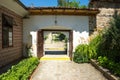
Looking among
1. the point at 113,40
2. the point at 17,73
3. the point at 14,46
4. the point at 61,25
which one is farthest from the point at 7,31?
the point at 113,40

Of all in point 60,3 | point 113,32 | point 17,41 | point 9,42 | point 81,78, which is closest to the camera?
point 81,78

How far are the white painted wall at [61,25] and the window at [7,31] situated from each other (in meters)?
3.11

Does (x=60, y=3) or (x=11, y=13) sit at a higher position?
(x=60, y=3)

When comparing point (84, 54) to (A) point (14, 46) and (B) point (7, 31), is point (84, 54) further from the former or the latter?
(B) point (7, 31)

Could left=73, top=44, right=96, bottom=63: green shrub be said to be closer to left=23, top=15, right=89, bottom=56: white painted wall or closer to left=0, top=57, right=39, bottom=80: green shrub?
left=23, top=15, right=89, bottom=56: white painted wall

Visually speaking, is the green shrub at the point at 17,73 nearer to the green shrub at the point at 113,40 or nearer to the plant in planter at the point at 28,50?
the green shrub at the point at 113,40

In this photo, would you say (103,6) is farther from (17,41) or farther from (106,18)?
(17,41)

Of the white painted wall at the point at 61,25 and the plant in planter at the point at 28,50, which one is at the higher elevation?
the white painted wall at the point at 61,25

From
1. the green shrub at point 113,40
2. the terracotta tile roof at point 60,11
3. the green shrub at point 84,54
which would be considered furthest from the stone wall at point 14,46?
the green shrub at point 113,40

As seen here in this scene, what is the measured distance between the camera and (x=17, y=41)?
1448 centimetres

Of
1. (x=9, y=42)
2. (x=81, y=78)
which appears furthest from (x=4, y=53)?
(x=81, y=78)

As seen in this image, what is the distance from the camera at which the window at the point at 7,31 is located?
448 inches

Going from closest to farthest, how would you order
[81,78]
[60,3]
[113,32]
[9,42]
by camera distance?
[81,78] → [113,32] → [9,42] → [60,3]

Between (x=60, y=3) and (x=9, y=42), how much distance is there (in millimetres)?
41713
